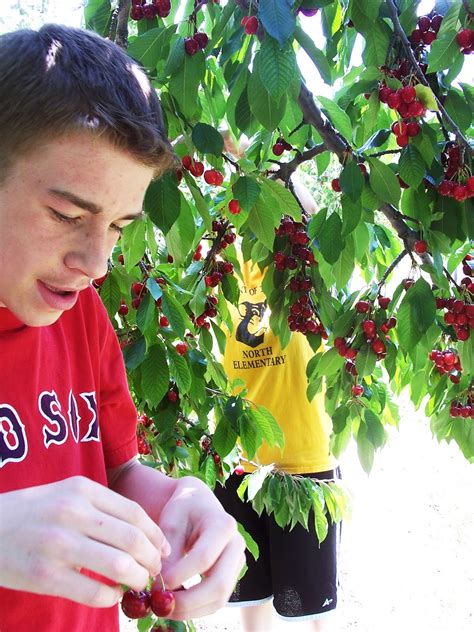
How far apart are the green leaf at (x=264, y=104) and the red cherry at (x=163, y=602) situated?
0.78 m

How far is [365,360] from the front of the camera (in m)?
1.66

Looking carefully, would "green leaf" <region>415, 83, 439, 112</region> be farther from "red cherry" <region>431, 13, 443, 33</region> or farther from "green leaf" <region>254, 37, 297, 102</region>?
"green leaf" <region>254, 37, 297, 102</region>

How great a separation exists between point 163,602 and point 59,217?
457 millimetres

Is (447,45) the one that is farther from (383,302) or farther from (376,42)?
(383,302)

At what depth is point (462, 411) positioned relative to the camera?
5.67 ft

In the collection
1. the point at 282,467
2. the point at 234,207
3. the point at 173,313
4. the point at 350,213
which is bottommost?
the point at 282,467

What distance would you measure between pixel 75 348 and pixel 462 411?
3.51 feet

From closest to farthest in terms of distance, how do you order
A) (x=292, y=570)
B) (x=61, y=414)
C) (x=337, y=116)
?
(x=61, y=414)
(x=337, y=116)
(x=292, y=570)

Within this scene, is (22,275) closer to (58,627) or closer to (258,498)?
(58,627)

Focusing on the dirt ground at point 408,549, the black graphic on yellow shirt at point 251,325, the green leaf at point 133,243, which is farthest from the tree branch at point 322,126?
the dirt ground at point 408,549

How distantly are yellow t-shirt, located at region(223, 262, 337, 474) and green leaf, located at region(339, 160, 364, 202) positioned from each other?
3.62 feet

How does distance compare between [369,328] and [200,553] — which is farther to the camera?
[369,328]

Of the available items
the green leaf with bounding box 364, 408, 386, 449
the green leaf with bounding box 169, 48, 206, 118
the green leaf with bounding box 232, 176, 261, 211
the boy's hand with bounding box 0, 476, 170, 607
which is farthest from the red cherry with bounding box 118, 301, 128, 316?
the boy's hand with bounding box 0, 476, 170, 607

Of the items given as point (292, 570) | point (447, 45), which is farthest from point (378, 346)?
point (292, 570)
